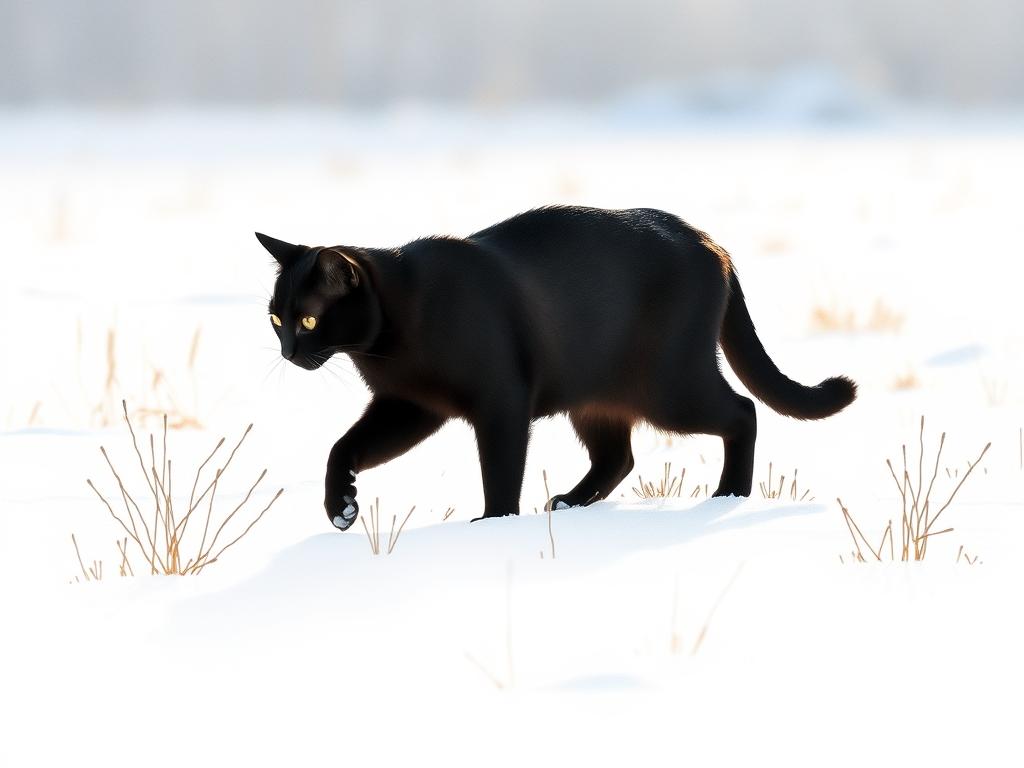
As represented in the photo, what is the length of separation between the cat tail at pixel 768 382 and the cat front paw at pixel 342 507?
44.8 inches

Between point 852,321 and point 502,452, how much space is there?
12.6 feet

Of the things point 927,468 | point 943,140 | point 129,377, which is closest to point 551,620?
point 927,468

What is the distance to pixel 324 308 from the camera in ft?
10.5

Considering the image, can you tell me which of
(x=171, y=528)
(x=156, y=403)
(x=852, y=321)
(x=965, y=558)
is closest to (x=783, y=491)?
(x=965, y=558)

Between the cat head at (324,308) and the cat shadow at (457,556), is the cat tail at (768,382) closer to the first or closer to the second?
the cat shadow at (457,556)

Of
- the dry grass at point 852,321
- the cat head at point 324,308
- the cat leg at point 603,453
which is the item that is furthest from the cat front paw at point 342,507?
the dry grass at point 852,321

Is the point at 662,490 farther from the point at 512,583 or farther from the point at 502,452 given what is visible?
the point at 512,583

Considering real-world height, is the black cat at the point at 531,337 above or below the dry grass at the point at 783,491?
above

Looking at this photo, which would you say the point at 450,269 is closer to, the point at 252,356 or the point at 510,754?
the point at 510,754

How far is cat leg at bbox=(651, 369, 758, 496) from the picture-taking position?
3.50 m

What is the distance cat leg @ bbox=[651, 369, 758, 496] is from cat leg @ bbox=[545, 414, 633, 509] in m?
0.28

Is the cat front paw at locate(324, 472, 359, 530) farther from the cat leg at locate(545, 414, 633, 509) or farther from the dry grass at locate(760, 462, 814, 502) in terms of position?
the dry grass at locate(760, 462, 814, 502)

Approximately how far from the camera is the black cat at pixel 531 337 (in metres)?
3.19

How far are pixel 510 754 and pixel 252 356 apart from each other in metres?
4.42
